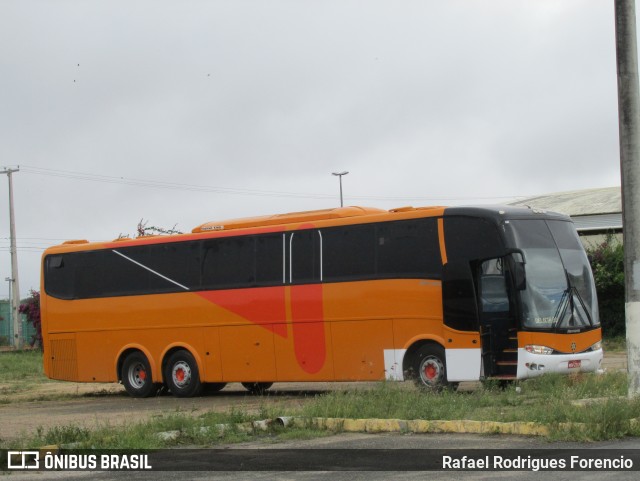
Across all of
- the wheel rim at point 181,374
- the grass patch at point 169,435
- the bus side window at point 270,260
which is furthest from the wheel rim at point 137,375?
the grass patch at point 169,435

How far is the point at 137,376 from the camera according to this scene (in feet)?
80.6

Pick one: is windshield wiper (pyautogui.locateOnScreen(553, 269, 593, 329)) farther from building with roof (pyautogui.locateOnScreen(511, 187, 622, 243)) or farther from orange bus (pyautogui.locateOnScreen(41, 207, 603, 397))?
building with roof (pyautogui.locateOnScreen(511, 187, 622, 243))

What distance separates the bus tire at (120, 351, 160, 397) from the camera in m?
24.2

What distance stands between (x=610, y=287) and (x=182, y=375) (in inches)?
752

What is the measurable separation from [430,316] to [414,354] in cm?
90

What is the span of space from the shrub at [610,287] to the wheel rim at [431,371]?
61.8 feet

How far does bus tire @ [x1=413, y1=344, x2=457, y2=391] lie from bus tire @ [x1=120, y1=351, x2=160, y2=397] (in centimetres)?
697

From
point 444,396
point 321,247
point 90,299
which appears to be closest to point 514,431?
Result: point 444,396

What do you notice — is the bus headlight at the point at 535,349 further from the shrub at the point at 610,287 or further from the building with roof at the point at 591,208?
the building with roof at the point at 591,208

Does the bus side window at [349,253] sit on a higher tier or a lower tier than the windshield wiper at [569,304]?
higher

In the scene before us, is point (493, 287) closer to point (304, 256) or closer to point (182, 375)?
point (304, 256)

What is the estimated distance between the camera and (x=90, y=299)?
24984mm

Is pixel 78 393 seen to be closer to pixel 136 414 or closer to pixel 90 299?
pixel 90 299

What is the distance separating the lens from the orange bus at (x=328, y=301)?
19109 millimetres
